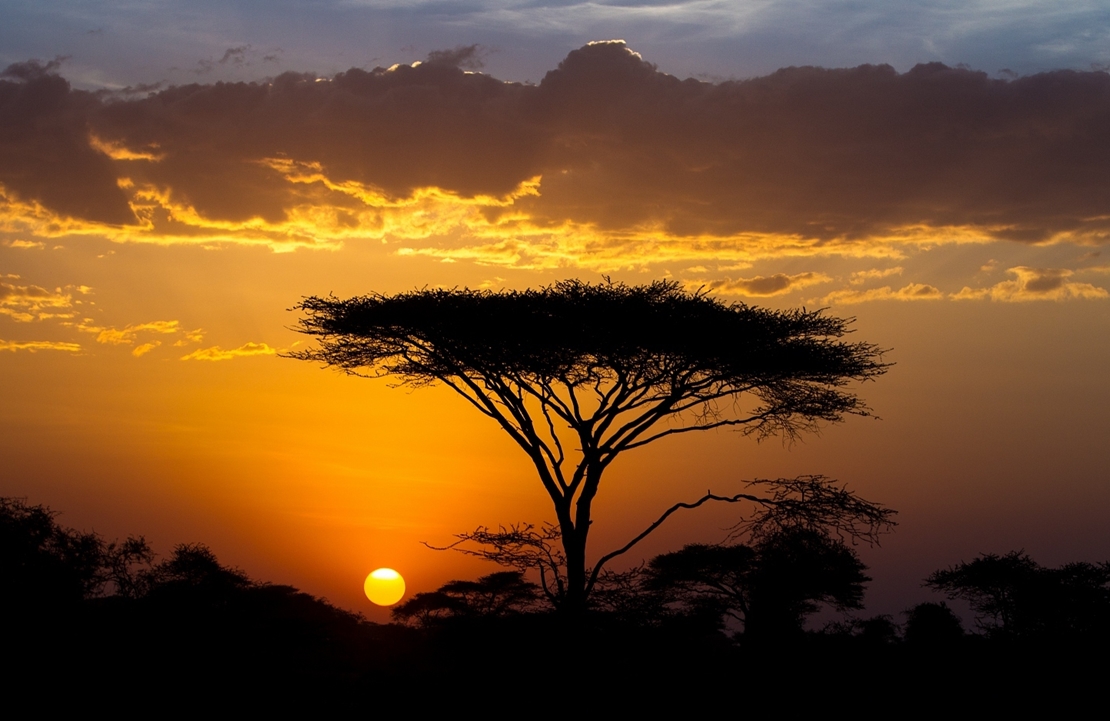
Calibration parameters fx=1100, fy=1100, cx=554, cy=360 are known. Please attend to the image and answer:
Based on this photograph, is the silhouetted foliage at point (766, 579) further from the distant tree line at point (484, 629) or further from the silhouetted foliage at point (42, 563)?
the silhouetted foliage at point (42, 563)

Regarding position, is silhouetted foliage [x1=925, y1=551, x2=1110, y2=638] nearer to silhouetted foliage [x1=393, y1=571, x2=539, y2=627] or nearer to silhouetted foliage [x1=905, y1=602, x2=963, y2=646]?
silhouetted foliage [x1=905, y1=602, x2=963, y2=646]

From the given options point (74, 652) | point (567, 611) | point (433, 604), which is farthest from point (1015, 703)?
point (433, 604)

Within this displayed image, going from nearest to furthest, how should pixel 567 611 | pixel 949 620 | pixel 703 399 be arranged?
1. pixel 567 611
2. pixel 703 399
3. pixel 949 620

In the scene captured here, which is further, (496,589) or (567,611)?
(496,589)

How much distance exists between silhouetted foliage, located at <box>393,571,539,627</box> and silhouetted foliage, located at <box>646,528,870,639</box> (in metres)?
6.06

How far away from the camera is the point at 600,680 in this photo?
22.2 meters

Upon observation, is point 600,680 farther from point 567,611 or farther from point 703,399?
point 703,399

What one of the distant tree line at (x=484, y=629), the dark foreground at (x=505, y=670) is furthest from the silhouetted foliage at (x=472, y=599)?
the dark foreground at (x=505, y=670)

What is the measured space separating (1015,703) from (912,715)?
2011 mm

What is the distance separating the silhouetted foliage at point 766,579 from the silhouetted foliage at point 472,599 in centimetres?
606

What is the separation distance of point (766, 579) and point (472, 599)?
42.0ft

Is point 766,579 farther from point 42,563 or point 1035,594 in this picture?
point 42,563

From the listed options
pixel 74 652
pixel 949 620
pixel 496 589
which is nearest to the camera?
pixel 74 652

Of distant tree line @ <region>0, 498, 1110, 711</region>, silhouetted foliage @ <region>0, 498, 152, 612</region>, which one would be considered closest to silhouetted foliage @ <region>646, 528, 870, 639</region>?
distant tree line @ <region>0, 498, 1110, 711</region>
